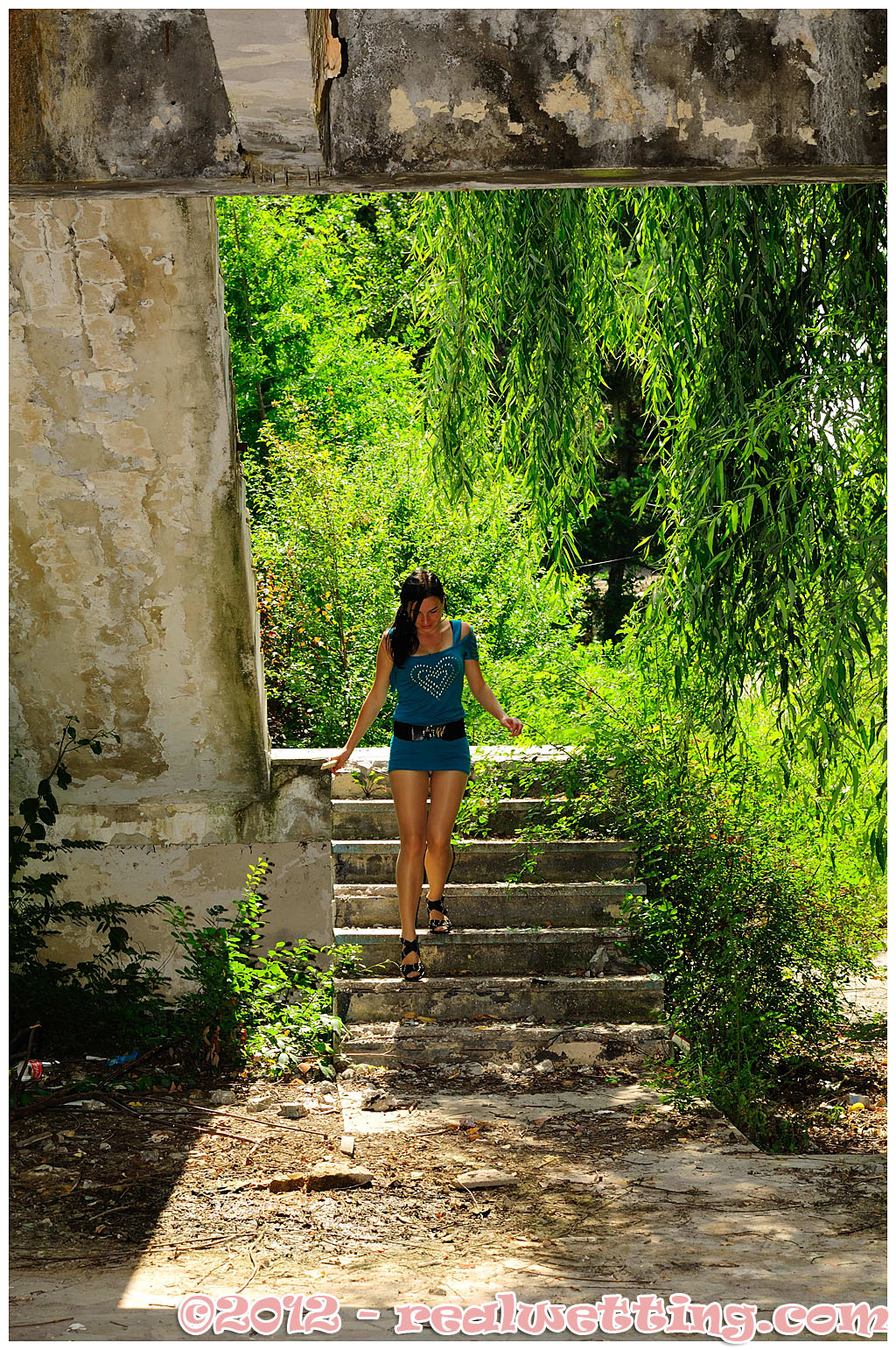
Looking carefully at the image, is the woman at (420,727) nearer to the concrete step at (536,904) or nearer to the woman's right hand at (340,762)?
the woman's right hand at (340,762)

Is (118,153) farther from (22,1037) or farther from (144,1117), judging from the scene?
(22,1037)

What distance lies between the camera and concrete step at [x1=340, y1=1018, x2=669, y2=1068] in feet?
18.8

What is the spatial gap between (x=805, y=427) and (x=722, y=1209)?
280 cm

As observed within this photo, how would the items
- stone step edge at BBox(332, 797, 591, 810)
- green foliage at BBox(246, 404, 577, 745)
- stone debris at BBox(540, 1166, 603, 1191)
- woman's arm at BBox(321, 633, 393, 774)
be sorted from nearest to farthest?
stone debris at BBox(540, 1166, 603, 1191) → woman's arm at BBox(321, 633, 393, 774) → stone step edge at BBox(332, 797, 591, 810) → green foliage at BBox(246, 404, 577, 745)

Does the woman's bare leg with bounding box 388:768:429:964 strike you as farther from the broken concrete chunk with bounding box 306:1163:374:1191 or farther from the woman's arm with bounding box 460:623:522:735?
the broken concrete chunk with bounding box 306:1163:374:1191

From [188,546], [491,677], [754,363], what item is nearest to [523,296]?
[754,363]

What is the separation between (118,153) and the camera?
3.17 m

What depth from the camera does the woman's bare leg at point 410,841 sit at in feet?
19.6

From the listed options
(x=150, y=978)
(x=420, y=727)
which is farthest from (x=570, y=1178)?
(x=150, y=978)

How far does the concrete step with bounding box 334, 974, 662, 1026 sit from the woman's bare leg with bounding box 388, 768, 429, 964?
0.19 meters

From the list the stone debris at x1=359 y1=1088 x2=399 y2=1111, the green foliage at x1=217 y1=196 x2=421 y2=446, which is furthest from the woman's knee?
the green foliage at x1=217 y1=196 x2=421 y2=446

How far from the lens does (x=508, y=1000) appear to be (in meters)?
5.95

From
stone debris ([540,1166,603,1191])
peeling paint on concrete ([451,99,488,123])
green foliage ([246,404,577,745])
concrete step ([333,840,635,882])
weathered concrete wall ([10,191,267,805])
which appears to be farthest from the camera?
green foliage ([246,404,577,745])

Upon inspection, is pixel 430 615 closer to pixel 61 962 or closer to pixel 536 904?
pixel 536 904
